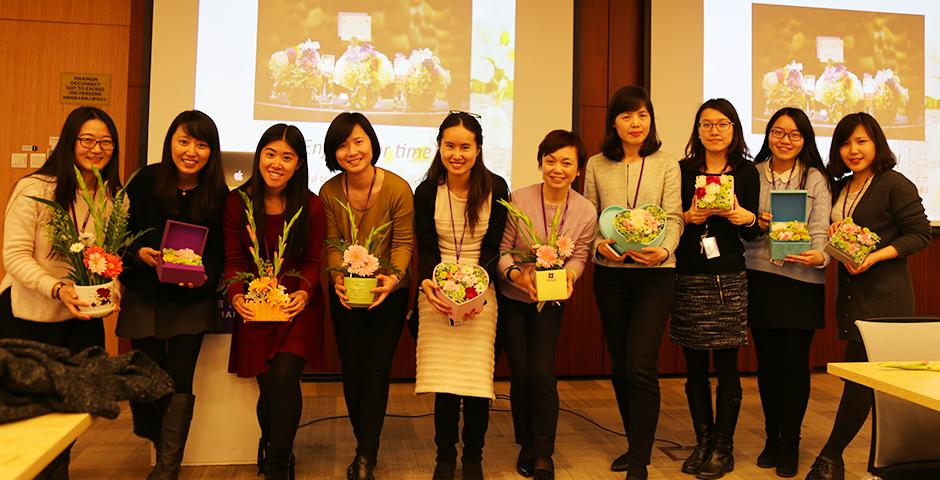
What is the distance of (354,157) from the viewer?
2.74 metres

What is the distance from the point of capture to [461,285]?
2.58 m

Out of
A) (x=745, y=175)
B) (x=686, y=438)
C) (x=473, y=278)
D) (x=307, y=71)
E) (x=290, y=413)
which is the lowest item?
(x=686, y=438)

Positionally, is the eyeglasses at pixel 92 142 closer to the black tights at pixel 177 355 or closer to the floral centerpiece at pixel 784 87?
the black tights at pixel 177 355

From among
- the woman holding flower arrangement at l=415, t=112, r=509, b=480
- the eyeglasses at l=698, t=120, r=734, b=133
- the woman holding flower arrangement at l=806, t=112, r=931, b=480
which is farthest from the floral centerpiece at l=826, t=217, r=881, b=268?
the woman holding flower arrangement at l=415, t=112, r=509, b=480

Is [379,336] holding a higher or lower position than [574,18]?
lower

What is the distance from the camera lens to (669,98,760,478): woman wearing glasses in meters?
2.89

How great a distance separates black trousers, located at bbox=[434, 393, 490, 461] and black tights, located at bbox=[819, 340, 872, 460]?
1379 millimetres

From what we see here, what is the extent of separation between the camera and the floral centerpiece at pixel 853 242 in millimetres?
2766

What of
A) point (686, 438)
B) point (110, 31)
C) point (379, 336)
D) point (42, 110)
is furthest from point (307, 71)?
point (686, 438)

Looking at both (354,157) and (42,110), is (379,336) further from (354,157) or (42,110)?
(42,110)

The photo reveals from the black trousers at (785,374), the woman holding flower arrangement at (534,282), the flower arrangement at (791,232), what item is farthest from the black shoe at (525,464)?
the flower arrangement at (791,232)

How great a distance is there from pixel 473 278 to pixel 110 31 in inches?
137

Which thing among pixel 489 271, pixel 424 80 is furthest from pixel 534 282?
pixel 424 80

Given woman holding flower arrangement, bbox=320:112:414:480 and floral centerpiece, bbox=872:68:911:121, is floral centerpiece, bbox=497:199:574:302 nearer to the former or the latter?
woman holding flower arrangement, bbox=320:112:414:480
